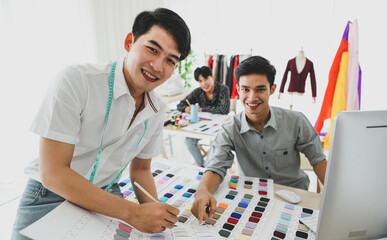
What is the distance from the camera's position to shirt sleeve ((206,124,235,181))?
1.33 m

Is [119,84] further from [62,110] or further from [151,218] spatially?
[151,218]

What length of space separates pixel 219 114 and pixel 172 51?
2194mm

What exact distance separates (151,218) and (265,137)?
96 centimetres

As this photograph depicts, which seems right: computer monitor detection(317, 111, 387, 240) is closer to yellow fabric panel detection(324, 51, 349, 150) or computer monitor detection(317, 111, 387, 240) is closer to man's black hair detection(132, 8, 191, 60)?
man's black hair detection(132, 8, 191, 60)

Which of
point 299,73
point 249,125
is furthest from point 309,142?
point 299,73

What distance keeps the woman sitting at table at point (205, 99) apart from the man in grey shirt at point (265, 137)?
1.63m

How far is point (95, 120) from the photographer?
96 cm

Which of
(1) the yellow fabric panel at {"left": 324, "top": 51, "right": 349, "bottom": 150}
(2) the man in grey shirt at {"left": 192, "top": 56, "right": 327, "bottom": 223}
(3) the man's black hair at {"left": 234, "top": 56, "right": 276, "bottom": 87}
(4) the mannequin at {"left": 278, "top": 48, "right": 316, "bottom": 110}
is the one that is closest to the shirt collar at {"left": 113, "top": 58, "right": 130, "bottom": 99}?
(2) the man in grey shirt at {"left": 192, "top": 56, "right": 327, "bottom": 223}

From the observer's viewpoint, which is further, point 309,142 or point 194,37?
point 194,37

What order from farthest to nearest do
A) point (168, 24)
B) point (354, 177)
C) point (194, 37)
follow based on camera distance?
point (194, 37)
point (168, 24)
point (354, 177)

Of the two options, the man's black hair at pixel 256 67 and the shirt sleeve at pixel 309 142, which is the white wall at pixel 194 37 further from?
the shirt sleeve at pixel 309 142

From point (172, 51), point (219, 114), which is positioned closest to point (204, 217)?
point (172, 51)

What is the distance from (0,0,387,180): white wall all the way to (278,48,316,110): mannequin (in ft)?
0.81

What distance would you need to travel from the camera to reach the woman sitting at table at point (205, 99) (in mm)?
3268
